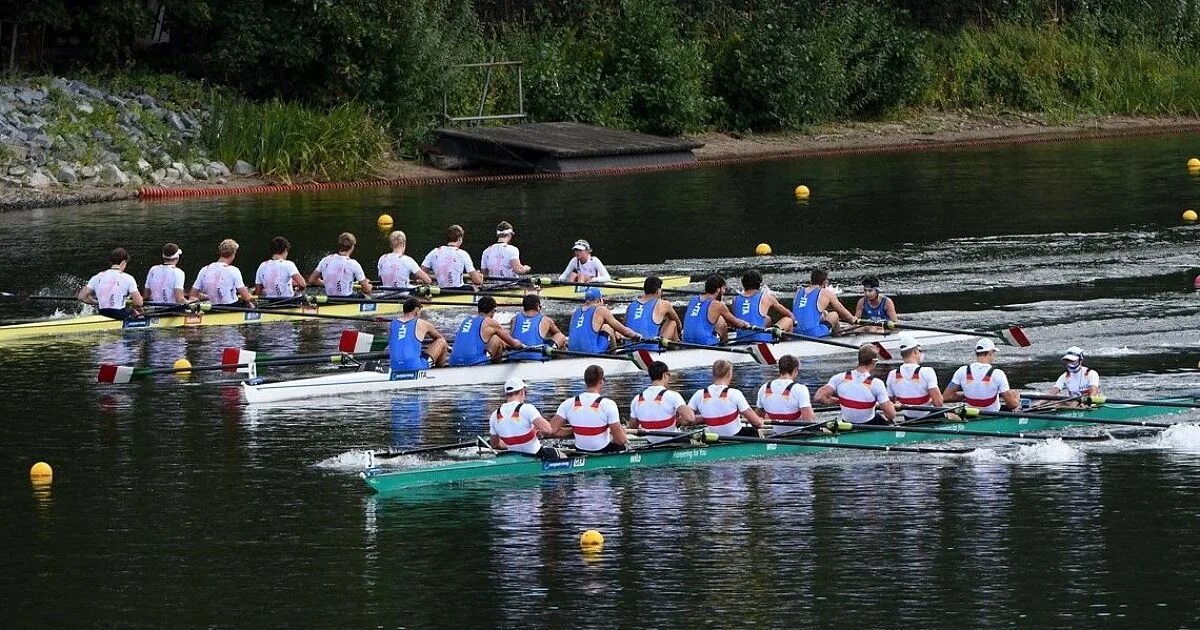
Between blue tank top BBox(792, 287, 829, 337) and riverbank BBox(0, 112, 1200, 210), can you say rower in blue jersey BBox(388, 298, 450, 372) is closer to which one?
blue tank top BBox(792, 287, 829, 337)

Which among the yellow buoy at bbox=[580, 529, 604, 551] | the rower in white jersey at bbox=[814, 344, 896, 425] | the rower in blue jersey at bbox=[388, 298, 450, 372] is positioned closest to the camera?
the yellow buoy at bbox=[580, 529, 604, 551]

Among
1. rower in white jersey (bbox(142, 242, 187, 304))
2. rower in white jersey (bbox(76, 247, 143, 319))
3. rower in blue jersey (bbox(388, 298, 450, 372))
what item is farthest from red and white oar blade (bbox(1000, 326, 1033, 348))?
rower in white jersey (bbox(76, 247, 143, 319))

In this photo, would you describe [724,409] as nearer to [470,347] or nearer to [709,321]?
[470,347]

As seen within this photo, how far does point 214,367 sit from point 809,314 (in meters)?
5.74

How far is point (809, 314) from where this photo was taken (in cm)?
1830

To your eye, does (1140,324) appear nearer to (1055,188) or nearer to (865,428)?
(865,428)

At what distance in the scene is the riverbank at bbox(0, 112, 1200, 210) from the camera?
34281 mm

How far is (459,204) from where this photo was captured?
99.9ft

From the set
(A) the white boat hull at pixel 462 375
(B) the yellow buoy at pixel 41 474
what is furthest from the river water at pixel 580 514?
(A) the white boat hull at pixel 462 375

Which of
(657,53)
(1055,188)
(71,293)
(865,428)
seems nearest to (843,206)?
(1055,188)

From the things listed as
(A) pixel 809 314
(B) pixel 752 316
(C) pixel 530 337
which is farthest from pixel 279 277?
(A) pixel 809 314

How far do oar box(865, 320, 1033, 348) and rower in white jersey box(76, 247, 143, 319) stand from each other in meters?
7.49

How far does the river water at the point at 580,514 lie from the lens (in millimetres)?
10758

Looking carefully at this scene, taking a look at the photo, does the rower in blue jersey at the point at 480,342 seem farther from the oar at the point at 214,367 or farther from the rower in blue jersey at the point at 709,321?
the rower in blue jersey at the point at 709,321
